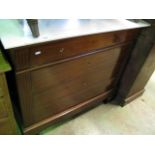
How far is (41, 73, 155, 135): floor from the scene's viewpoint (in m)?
1.39

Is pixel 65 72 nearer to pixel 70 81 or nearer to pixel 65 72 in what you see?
pixel 65 72

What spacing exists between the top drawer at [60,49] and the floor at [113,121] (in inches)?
27.6

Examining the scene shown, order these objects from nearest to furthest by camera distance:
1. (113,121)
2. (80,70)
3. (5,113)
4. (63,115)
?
(5,113), (80,70), (63,115), (113,121)

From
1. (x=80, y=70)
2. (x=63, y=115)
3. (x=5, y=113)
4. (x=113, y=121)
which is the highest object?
(x=80, y=70)

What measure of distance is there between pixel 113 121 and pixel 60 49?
94 cm

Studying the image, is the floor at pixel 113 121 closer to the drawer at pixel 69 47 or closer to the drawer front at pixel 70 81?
the drawer front at pixel 70 81

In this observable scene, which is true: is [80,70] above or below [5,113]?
above

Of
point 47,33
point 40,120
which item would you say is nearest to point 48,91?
point 40,120

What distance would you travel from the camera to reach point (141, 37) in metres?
1.26

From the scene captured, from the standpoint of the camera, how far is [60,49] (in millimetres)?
867

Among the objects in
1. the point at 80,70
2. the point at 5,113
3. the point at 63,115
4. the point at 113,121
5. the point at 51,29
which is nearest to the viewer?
the point at 51,29

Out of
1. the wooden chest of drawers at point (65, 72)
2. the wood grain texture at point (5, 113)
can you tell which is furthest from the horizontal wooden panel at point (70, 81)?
the wood grain texture at point (5, 113)

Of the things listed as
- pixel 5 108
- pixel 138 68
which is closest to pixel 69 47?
pixel 5 108
